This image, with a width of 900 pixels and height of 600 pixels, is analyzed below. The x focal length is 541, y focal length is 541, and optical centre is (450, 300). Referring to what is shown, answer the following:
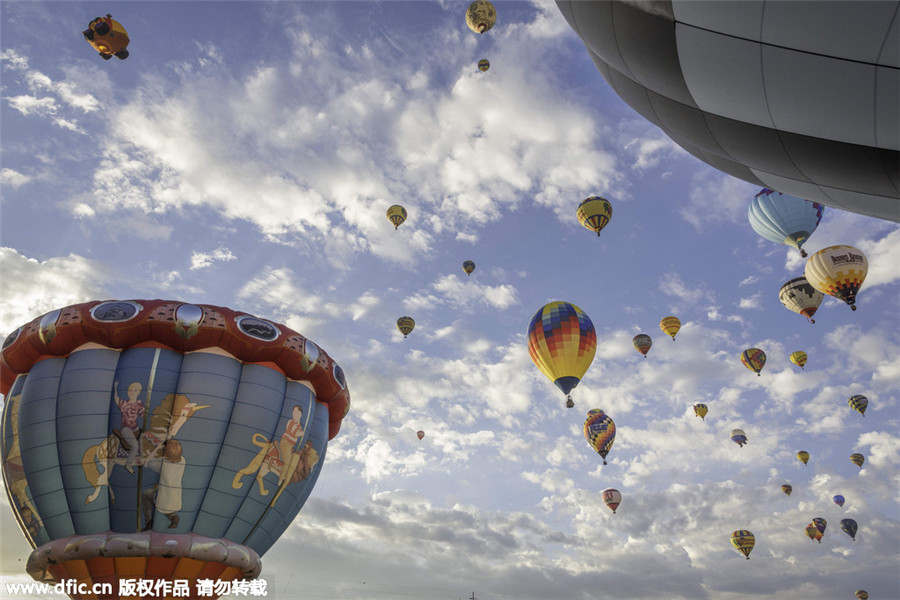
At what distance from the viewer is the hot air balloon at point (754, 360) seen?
1436 inches

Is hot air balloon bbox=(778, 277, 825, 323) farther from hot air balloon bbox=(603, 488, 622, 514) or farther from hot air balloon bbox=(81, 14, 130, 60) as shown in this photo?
hot air balloon bbox=(81, 14, 130, 60)

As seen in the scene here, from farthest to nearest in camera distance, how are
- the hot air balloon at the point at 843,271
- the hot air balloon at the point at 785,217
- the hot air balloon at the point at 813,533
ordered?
the hot air balloon at the point at 813,533 < the hot air balloon at the point at 785,217 < the hot air balloon at the point at 843,271

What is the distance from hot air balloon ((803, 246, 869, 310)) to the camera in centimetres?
2302

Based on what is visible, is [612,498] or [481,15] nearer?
[481,15]

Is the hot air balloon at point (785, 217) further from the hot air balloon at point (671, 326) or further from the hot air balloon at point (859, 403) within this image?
the hot air balloon at point (859, 403)

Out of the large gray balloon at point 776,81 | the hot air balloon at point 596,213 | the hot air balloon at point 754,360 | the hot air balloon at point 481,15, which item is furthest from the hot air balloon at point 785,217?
the large gray balloon at point 776,81

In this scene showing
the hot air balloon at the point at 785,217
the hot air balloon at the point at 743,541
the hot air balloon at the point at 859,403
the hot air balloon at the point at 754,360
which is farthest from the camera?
the hot air balloon at the point at 743,541

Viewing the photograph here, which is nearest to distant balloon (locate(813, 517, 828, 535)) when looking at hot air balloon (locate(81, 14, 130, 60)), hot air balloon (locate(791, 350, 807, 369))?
hot air balloon (locate(791, 350, 807, 369))

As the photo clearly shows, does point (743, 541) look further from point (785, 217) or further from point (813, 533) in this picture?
point (785, 217)

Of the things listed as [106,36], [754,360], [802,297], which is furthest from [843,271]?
[106,36]

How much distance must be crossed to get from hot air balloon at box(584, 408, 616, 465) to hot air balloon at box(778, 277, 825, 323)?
12.1 m

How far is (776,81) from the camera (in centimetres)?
480

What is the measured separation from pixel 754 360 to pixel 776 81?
36813 millimetres

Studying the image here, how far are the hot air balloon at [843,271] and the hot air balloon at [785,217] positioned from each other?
1.47 metres
